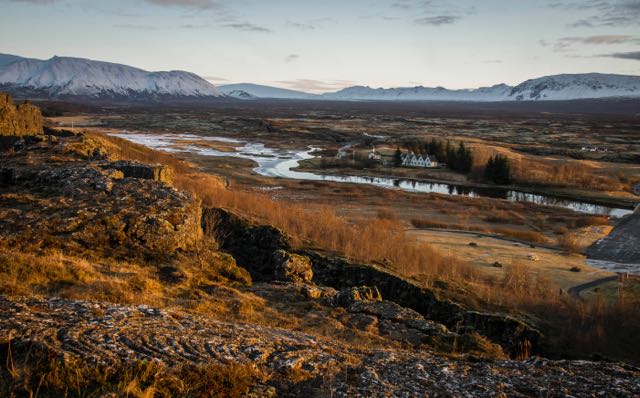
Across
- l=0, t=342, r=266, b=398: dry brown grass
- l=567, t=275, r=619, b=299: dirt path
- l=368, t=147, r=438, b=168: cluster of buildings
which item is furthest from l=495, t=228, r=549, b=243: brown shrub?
l=368, t=147, r=438, b=168: cluster of buildings

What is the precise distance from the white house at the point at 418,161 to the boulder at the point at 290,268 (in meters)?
96.5

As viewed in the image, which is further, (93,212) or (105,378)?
(93,212)

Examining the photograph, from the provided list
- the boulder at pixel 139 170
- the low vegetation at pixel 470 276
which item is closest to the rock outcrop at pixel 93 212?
the boulder at pixel 139 170

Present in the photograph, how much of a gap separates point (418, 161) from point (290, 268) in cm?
9954

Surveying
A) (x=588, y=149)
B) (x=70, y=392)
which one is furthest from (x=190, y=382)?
(x=588, y=149)

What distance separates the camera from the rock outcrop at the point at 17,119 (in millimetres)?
39344

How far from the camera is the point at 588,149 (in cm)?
13775

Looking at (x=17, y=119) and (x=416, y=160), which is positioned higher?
(x=17, y=119)

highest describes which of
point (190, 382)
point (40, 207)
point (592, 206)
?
point (40, 207)

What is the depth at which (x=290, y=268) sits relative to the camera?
2045cm

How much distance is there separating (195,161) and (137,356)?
9369cm

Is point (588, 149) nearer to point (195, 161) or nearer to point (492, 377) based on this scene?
point (195, 161)

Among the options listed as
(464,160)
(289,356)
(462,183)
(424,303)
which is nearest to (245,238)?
(424,303)

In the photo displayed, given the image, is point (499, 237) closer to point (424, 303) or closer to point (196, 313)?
point (424, 303)
